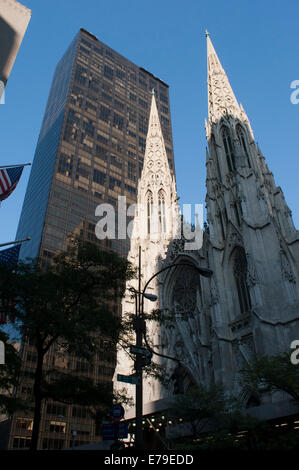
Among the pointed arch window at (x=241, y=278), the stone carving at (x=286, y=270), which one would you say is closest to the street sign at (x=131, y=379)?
the stone carving at (x=286, y=270)

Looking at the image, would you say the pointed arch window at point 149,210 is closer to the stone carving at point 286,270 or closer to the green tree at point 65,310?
the stone carving at point 286,270

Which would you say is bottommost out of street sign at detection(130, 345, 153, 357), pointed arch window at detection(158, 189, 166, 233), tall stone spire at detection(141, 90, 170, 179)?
street sign at detection(130, 345, 153, 357)

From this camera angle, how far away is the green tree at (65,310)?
14.2 meters

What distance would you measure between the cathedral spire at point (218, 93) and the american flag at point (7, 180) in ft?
115

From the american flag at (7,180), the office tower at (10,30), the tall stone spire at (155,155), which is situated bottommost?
the american flag at (7,180)

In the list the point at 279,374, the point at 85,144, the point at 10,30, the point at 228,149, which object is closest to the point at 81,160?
the point at 85,144

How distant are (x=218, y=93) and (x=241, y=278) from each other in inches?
1151

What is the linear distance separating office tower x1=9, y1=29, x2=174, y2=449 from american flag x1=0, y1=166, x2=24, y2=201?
35267mm

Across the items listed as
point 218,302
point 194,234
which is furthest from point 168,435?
point 194,234

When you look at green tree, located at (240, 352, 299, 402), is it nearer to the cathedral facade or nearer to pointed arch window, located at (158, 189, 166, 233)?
the cathedral facade

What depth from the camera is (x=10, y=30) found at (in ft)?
71.6

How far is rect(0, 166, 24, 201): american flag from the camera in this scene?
15195 millimetres

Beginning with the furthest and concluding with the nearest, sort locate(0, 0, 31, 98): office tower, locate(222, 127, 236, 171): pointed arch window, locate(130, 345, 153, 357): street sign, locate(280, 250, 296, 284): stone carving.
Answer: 1. locate(222, 127, 236, 171): pointed arch window
2. locate(280, 250, 296, 284): stone carving
3. locate(0, 0, 31, 98): office tower
4. locate(130, 345, 153, 357): street sign

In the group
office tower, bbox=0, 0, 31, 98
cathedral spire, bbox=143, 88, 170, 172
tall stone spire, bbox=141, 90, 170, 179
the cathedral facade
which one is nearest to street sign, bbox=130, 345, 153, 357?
the cathedral facade
